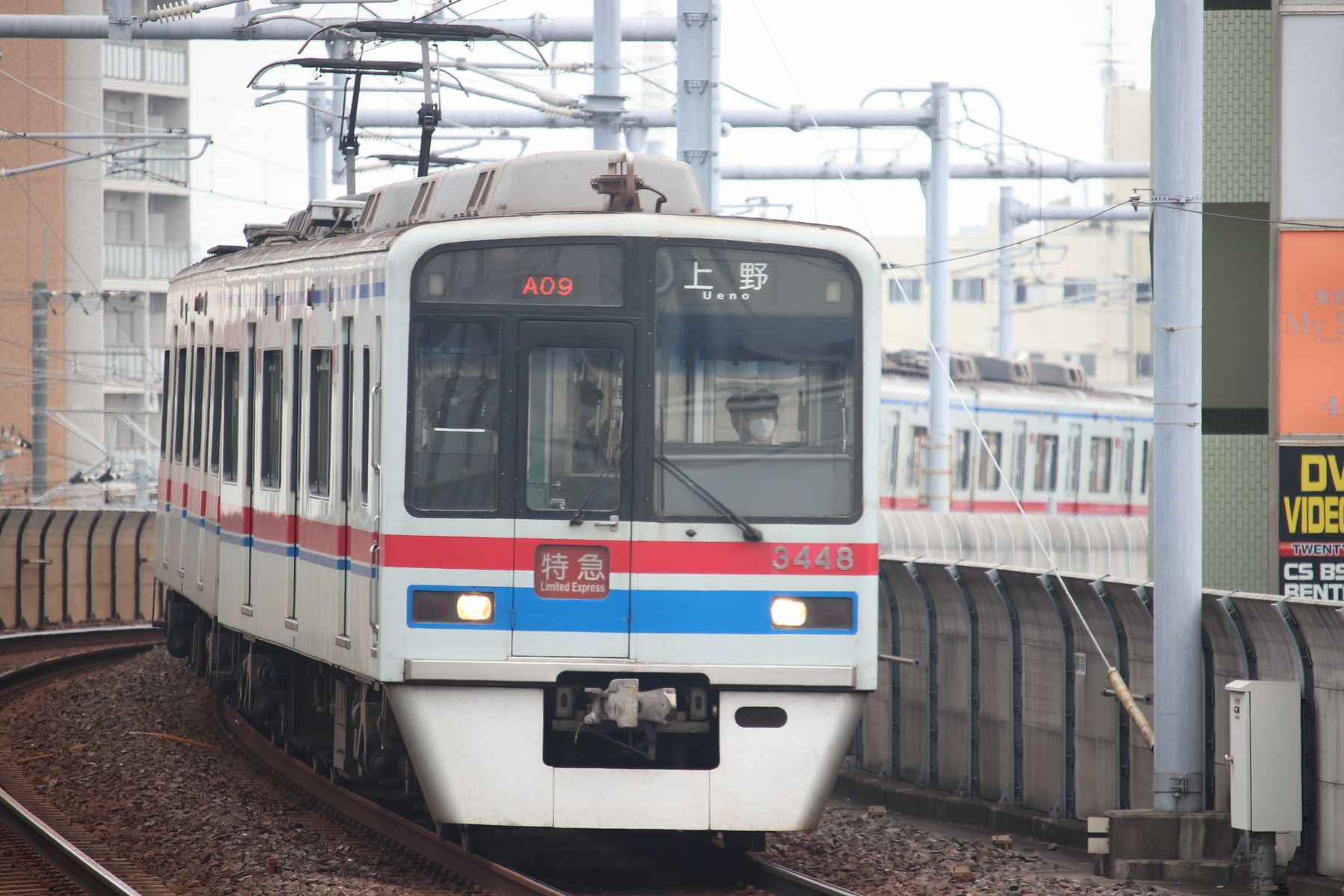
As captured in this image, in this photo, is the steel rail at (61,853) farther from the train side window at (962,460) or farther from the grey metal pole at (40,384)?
the train side window at (962,460)

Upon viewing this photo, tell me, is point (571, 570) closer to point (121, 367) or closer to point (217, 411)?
point (217, 411)

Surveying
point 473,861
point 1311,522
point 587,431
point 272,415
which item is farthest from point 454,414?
point 1311,522

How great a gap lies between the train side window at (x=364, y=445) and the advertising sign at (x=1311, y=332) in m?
5.54

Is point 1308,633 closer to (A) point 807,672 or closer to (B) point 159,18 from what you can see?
(A) point 807,672

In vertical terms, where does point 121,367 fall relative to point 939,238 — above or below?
below

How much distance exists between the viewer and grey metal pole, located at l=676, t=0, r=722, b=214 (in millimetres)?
14688

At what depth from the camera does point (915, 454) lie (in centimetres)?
3006

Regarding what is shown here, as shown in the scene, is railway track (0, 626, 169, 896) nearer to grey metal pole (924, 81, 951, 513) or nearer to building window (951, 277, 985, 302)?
grey metal pole (924, 81, 951, 513)

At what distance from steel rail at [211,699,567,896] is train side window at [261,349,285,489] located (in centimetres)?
180

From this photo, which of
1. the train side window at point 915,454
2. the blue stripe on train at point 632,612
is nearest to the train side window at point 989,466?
the train side window at point 915,454

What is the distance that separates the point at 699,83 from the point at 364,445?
6478 mm

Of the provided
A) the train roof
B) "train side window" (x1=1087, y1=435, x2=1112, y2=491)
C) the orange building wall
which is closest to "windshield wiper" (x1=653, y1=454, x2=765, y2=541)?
the train roof

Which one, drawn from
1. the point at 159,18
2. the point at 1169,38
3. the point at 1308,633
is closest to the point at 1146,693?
the point at 1308,633

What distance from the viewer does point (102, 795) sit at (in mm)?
11539
